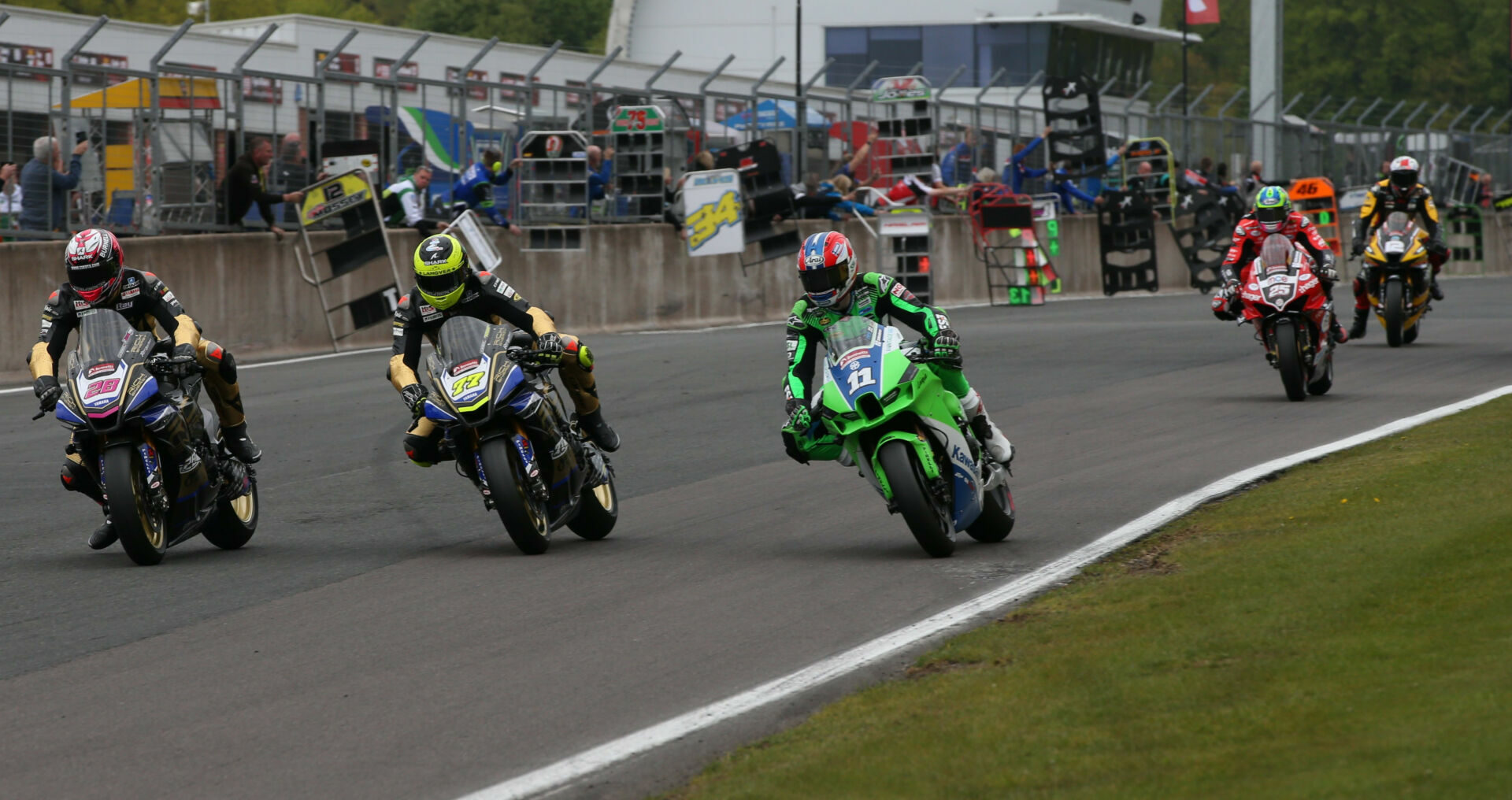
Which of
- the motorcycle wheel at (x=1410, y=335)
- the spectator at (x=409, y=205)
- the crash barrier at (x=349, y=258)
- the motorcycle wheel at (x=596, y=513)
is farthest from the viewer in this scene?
the spectator at (x=409, y=205)

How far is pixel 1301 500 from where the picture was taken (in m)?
10.1

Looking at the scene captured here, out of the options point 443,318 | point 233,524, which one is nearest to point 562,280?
point 233,524

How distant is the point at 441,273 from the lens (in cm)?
952

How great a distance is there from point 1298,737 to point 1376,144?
45.2 m

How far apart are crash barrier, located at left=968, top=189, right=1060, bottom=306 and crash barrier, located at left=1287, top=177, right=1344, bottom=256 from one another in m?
6.10

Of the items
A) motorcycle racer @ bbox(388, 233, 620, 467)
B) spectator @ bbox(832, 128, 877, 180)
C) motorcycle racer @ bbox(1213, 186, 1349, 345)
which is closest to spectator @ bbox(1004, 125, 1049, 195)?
spectator @ bbox(832, 128, 877, 180)

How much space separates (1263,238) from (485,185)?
10.8 meters

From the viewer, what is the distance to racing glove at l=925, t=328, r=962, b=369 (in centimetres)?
904

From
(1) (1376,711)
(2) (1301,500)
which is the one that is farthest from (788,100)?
(1) (1376,711)

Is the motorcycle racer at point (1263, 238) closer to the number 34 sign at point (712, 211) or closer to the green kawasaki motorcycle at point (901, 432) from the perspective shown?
the green kawasaki motorcycle at point (901, 432)

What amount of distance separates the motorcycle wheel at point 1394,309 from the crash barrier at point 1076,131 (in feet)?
44.4

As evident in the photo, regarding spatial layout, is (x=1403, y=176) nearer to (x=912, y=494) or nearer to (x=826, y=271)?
(x=826, y=271)

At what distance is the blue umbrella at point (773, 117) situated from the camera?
29000mm

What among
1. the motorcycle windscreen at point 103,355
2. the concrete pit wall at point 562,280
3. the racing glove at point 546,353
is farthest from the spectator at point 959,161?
the motorcycle windscreen at point 103,355
